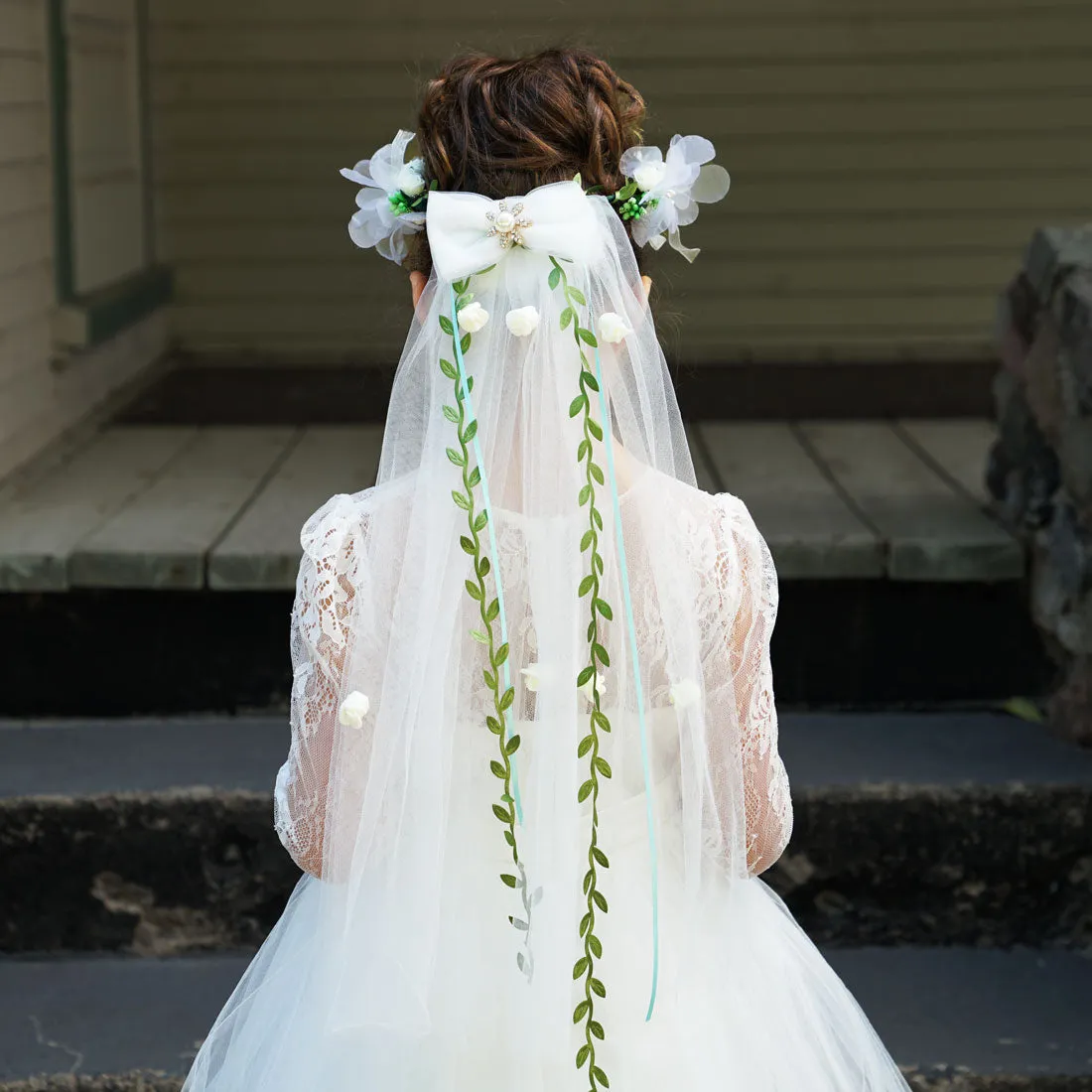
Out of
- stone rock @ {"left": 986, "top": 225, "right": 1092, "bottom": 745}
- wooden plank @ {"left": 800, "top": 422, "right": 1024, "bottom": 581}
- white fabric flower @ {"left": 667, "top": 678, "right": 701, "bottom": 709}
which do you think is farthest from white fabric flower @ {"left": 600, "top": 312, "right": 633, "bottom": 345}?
wooden plank @ {"left": 800, "top": 422, "right": 1024, "bottom": 581}

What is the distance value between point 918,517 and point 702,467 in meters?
0.70

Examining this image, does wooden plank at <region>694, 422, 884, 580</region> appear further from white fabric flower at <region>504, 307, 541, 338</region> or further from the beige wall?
the beige wall

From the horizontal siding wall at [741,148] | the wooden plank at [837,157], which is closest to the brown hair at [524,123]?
the horizontal siding wall at [741,148]

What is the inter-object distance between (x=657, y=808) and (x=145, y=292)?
11.5 ft

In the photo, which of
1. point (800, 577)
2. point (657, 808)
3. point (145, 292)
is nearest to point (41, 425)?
point (145, 292)

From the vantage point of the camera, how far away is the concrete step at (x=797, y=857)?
8.42ft

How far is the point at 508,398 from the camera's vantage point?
1482mm

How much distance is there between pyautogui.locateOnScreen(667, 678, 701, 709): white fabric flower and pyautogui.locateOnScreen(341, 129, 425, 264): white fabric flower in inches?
21.9

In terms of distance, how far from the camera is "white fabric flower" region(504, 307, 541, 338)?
139 cm

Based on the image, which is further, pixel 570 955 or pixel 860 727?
pixel 860 727

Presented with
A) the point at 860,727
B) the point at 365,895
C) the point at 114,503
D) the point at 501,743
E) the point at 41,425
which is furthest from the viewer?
the point at 41,425

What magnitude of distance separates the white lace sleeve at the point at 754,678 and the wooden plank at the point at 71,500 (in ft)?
5.55

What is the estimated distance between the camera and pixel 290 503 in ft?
10.9

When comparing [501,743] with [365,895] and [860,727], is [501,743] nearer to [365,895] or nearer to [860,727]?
[365,895]
